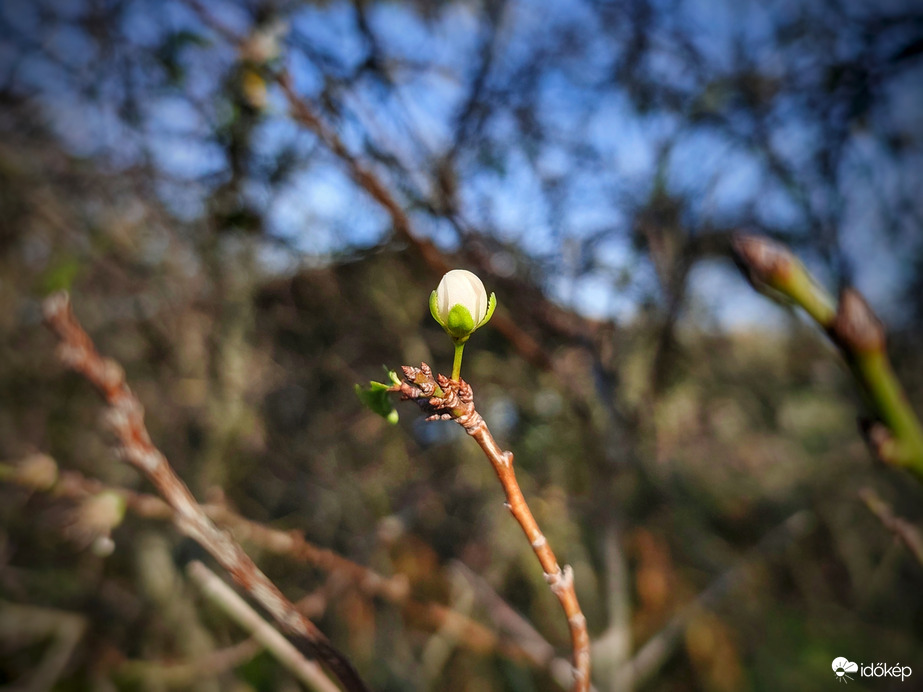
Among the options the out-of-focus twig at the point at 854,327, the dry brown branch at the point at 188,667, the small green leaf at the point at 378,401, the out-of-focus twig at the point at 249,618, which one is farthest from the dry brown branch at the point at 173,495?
the dry brown branch at the point at 188,667

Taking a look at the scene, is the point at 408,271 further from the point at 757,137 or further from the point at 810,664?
the point at 810,664

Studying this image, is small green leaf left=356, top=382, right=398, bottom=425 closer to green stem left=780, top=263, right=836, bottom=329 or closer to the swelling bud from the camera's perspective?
the swelling bud

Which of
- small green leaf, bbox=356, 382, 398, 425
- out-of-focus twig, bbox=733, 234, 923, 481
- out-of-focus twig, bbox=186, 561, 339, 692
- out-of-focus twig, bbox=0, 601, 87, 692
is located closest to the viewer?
out-of-focus twig, bbox=733, 234, 923, 481

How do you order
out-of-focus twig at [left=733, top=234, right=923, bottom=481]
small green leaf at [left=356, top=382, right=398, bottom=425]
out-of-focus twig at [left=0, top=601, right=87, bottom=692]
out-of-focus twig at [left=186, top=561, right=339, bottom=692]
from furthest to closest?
out-of-focus twig at [left=0, top=601, right=87, bottom=692] → out-of-focus twig at [left=186, top=561, right=339, bottom=692] → small green leaf at [left=356, top=382, right=398, bottom=425] → out-of-focus twig at [left=733, top=234, right=923, bottom=481]

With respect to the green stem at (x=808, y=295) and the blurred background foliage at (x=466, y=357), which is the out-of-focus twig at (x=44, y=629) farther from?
the green stem at (x=808, y=295)

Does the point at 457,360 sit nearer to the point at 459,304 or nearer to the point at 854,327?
the point at 459,304

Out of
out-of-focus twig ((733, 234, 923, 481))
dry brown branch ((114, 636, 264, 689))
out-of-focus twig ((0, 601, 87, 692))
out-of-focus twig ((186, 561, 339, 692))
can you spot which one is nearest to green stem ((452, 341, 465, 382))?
out-of-focus twig ((733, 234, 923, 481))
